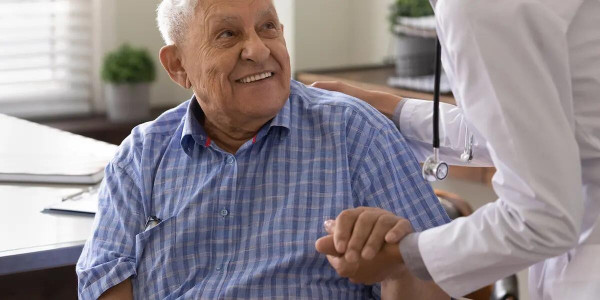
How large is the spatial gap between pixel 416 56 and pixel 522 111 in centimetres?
229

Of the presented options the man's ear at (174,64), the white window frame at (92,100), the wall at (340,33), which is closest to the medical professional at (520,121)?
the man's ear at (174,64)

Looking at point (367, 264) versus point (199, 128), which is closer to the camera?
point (367, 264)

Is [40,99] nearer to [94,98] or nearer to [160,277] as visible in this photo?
[94,98]

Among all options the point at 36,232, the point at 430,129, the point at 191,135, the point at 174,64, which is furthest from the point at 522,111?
the point at 36,232

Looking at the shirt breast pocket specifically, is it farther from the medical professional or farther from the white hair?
the medical professional

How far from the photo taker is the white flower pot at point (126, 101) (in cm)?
432

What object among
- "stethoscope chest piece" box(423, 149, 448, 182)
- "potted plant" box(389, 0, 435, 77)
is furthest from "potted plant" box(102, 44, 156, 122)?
"stethoscope chest piece" box(423, 149, 448, 182)

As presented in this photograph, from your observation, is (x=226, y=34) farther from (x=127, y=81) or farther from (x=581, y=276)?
(x=127, y=81)

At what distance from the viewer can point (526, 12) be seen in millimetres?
1269

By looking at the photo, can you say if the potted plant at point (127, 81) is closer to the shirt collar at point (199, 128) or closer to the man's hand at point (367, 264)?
the shirt collar at point (199, 128)

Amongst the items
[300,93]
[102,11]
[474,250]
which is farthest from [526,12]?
[102,11]

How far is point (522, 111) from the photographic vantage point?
1.27 meters

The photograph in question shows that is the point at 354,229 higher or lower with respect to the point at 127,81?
higher

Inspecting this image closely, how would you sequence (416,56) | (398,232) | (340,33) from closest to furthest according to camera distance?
1. (398,232)
2. (416,56)
3. (340,33)
